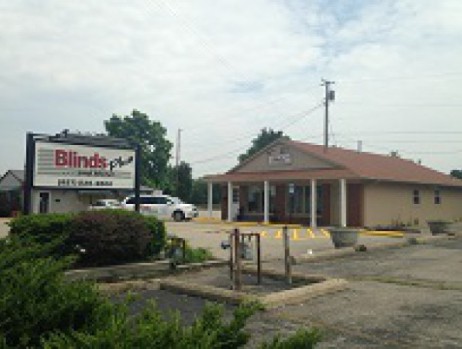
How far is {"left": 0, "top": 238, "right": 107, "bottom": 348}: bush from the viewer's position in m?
3.15

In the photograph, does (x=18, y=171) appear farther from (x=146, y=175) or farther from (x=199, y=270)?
(x=199, y=270)

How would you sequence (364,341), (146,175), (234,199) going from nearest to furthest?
(364,341) → (234,199) → (146,175)

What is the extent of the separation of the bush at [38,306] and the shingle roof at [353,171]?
24.5m

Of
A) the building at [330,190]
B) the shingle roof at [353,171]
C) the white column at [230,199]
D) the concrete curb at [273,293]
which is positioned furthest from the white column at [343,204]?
the concrete curb at [273,293]

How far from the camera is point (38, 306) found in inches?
128

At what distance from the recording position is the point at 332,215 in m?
30.1

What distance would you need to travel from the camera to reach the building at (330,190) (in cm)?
2856

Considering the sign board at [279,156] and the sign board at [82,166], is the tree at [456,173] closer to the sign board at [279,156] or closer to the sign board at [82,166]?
the sign board at [279,156]

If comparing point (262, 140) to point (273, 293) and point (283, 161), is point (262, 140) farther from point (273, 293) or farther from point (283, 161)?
point (273, 293)

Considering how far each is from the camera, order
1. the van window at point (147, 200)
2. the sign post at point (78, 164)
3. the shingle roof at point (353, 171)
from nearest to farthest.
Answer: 1. the sign post at point (78, 164)
2. the shingle roof at point (353, 171)
3. the van window at point (147, 200)

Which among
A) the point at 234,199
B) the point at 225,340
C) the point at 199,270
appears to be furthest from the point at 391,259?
the point at 234,199

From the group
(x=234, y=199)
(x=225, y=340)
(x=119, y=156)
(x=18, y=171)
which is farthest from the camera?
(x=18, y=171)

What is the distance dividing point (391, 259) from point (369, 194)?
1462 cm

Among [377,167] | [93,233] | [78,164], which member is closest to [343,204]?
[377,167]
